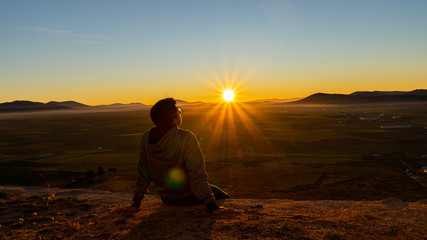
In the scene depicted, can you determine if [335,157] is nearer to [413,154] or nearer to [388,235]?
[413,154]

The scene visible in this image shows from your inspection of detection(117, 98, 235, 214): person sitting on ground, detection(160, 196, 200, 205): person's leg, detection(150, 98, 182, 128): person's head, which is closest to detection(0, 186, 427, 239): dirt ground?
detection(160, 196, 200, 205): person's leg

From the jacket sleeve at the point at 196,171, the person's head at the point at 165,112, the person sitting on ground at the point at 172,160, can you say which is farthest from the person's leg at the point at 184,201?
the person's head at the point at 165,112

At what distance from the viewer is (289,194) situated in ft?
58.5

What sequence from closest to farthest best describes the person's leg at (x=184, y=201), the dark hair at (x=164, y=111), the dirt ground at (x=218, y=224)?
the dirt ground at (x=218, y=224)
the dark hair at (x=164, y=111)
the person's leg at (x=184, y=201)

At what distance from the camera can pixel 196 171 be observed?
4969mm

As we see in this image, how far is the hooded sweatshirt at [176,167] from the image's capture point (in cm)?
497

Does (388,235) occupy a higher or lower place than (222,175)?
higher

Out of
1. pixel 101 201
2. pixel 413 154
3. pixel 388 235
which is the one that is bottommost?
pixel 413 154

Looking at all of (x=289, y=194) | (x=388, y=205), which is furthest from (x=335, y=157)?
(x=388, y=205)

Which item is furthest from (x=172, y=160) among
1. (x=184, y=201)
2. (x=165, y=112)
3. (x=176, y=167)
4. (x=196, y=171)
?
(x=184, y=201)

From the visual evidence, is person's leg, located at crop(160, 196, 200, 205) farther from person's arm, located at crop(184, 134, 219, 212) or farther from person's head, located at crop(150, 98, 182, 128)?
person's head, located at crop(150, 98, 182, 128)

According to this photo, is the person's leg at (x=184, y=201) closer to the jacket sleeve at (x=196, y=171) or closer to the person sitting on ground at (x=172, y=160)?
the person sitting on ground at (x=172, y=160)

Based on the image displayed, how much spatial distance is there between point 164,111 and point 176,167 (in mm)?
1018

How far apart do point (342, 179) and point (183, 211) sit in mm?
19006
